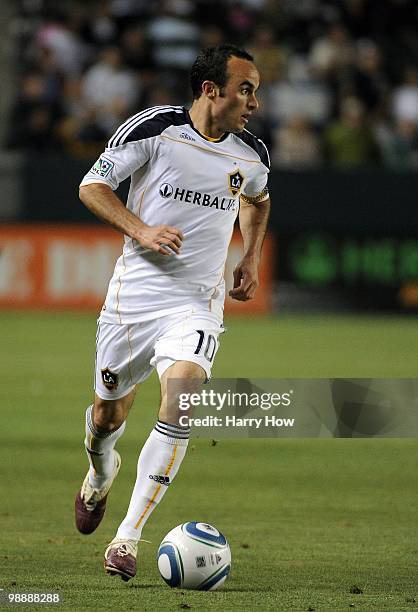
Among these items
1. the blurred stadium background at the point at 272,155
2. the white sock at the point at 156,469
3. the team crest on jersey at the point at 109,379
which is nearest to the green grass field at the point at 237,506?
the white sock at the point at 156,469

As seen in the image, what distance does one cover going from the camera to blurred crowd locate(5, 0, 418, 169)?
1897cm

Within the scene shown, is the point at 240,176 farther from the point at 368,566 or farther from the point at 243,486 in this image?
the point at 243,486

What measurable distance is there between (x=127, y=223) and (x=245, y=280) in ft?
2.52

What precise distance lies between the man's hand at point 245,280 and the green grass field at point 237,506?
1.18m

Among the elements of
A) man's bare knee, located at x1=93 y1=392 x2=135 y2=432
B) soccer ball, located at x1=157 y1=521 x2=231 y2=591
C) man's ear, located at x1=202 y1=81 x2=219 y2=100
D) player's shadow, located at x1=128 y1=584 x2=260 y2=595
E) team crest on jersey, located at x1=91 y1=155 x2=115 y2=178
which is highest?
man's ear, located at x1=202 y1=81 x2=219 y2=100

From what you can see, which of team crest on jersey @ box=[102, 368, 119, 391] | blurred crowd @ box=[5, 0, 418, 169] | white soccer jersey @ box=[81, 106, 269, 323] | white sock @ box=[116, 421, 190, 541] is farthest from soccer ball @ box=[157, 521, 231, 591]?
blurred crowd @ box=[5, 0, 418, 169]

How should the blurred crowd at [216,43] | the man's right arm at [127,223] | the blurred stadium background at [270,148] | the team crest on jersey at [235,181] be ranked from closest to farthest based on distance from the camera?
the man's right arm at [127,223] < the team crest on jersey at [235,181] < the blurred stadium background at [270,148] < the blurred crowd at [216,43]

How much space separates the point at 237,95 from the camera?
6.04 metres

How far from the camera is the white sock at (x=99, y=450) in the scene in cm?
659

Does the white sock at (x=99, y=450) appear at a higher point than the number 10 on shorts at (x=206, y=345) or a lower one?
lower

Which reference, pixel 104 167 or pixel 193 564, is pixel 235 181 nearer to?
pixel 104 167

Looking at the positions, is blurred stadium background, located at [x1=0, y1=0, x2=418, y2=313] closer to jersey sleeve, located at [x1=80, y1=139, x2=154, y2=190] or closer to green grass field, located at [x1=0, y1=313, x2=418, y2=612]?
green grass field, located at [x1=0, y1=313, x2=418, y2=612]

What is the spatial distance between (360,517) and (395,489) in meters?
0.93

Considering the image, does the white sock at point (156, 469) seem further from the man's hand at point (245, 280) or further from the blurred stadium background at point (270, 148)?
the blurred stadium background at point (270, 148)
